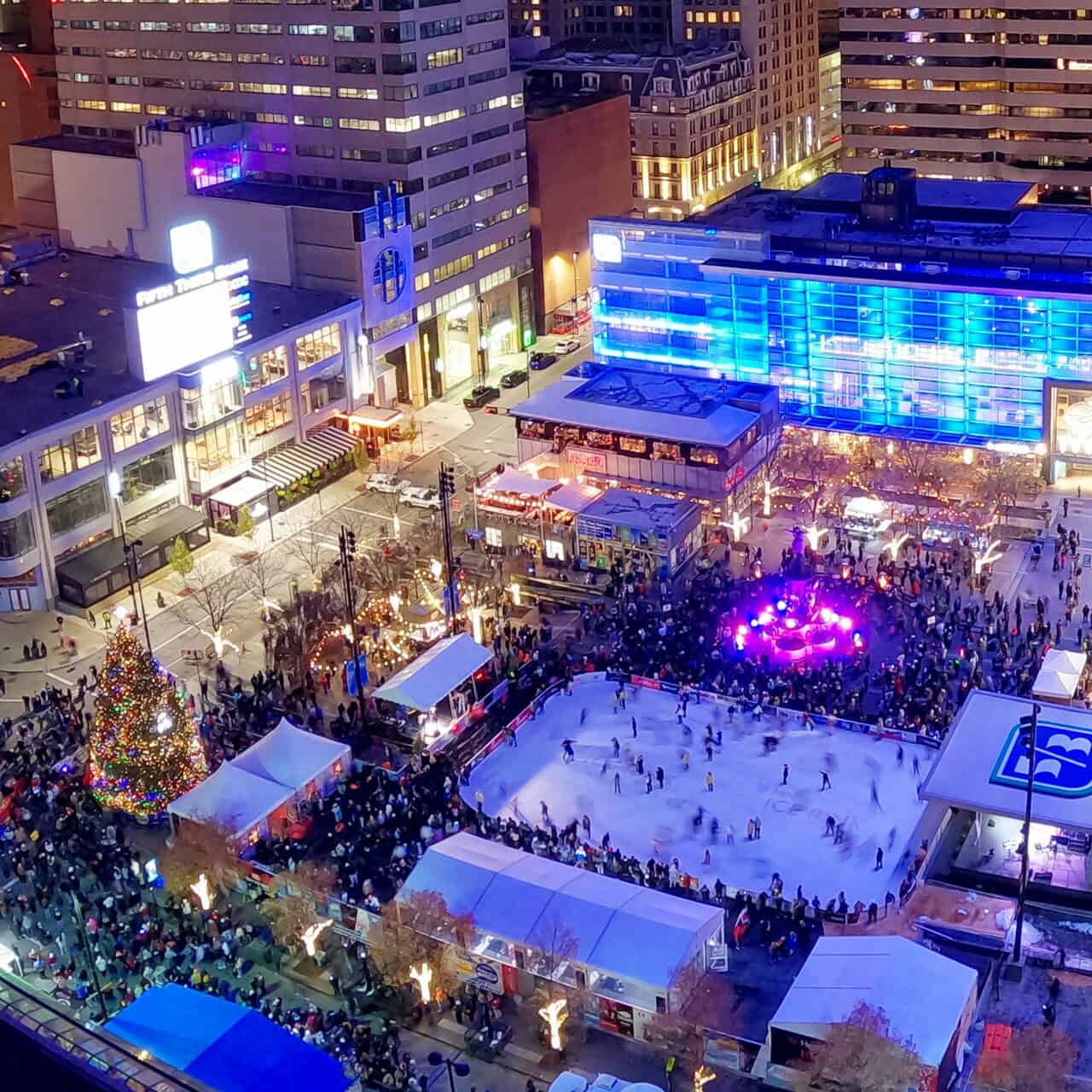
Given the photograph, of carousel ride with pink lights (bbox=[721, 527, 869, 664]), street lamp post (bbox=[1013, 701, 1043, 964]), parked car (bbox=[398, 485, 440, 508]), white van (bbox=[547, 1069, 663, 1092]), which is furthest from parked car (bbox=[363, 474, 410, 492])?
white van (bbox=[547, 1069, 663, 1092])

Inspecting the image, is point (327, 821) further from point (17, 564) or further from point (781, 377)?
point (781, 377)

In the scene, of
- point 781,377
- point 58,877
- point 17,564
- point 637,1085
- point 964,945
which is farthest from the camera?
point 781,377

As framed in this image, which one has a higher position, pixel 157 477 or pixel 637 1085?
pixel 157 477

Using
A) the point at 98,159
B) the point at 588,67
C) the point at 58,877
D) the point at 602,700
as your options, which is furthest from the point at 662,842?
the point at 588,67

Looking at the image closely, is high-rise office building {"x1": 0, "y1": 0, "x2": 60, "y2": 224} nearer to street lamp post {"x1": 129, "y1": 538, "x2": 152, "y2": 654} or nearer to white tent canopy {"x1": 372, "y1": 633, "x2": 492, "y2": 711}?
street lamp post {"x1": 129, "y1": 538, "x2": 152, "y2": 654}

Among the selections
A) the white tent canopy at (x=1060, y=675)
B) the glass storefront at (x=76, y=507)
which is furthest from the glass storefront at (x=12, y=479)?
the white tent canopy at (x=1060, y=675)
